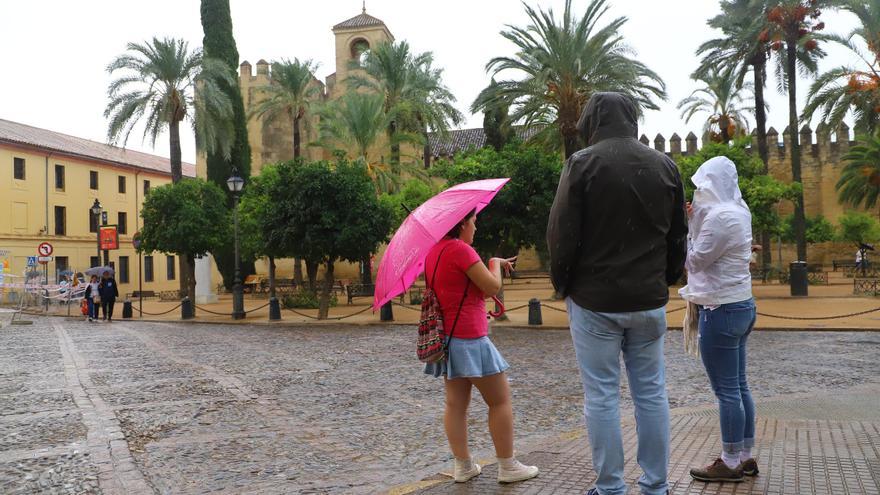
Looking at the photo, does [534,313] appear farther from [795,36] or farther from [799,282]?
[795,36]

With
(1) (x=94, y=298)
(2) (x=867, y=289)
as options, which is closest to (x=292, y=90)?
(1) (x=94, y=298)

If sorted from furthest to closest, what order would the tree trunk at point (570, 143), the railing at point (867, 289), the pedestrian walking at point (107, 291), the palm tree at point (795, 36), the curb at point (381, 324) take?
the palm tree at point (795, 36) < the pedestrian walking at point (107, 291) < the railing at point (867, 289) < the tree trunk at point (570, 143) < the curb at point (381, 324)

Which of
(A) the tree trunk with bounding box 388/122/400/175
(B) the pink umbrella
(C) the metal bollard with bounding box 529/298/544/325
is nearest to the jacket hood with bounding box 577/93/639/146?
(B) the pink umbrella

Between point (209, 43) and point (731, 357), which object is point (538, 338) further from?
point (209, 43)

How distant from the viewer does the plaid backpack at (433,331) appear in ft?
11.9

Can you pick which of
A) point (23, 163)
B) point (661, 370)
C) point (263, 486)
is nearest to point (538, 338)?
point (263, 486)

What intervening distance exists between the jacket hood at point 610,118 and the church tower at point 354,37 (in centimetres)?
3923

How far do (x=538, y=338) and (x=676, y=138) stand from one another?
34.8m

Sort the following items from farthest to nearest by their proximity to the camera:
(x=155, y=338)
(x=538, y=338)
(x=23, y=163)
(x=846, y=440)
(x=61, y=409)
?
1. (x=23, y=163)
2. (x=155, y=338)
3. (x=538, y=338)
4. (x=61, y=409)
5. (x=846, y=440)

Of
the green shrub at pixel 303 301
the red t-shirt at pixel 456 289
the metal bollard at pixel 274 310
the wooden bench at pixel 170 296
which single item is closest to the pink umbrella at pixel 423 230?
the red t-shirt at pixel 456 289

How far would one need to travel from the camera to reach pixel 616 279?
2.85 m

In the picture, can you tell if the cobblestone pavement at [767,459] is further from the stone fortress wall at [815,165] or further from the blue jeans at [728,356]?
the stone fortress wall at [815,165]

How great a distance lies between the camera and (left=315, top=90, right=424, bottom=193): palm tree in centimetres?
2945

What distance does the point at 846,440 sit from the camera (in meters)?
4.41
